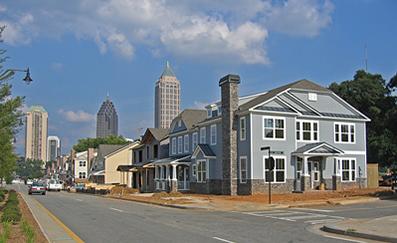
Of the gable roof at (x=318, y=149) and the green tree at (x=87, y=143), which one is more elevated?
the green tree at (x=87, y=143)

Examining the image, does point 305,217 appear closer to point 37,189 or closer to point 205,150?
point 205,150

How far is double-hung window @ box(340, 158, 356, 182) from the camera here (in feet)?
141

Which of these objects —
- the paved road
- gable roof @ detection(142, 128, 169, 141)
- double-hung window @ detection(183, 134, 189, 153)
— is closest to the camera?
the paved road

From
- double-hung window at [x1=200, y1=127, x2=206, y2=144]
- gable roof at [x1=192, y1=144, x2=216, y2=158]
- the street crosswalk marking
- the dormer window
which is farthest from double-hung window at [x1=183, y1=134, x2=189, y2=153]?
the street crosswalk marking

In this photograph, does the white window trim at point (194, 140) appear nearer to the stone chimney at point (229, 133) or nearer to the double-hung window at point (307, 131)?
the stone chimney at point (229, 133)

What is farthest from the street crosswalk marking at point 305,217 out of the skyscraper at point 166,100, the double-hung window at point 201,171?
the skyscraper at point 166,100

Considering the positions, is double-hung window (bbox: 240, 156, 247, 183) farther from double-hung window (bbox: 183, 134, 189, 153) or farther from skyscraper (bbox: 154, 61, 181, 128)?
skyscraper (bbox: 154, 61, 181, 128)

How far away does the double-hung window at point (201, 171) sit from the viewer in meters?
44.4

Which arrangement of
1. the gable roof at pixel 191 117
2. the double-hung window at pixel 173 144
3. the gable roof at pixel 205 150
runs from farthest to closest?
the double-hung window at pixel 173 144, the gable roof at pixel 191 117, the gable roof at pixel 205 150

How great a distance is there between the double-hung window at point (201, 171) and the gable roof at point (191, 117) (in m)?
6.30

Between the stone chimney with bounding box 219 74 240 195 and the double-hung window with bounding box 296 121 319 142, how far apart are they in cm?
537

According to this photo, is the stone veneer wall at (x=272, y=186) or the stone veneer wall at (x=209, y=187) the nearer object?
the stone veneer wall at (x=272, y=186)

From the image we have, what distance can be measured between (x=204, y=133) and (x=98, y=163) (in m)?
52.1

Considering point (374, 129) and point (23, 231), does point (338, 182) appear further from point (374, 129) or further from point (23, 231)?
point (23, 231)
